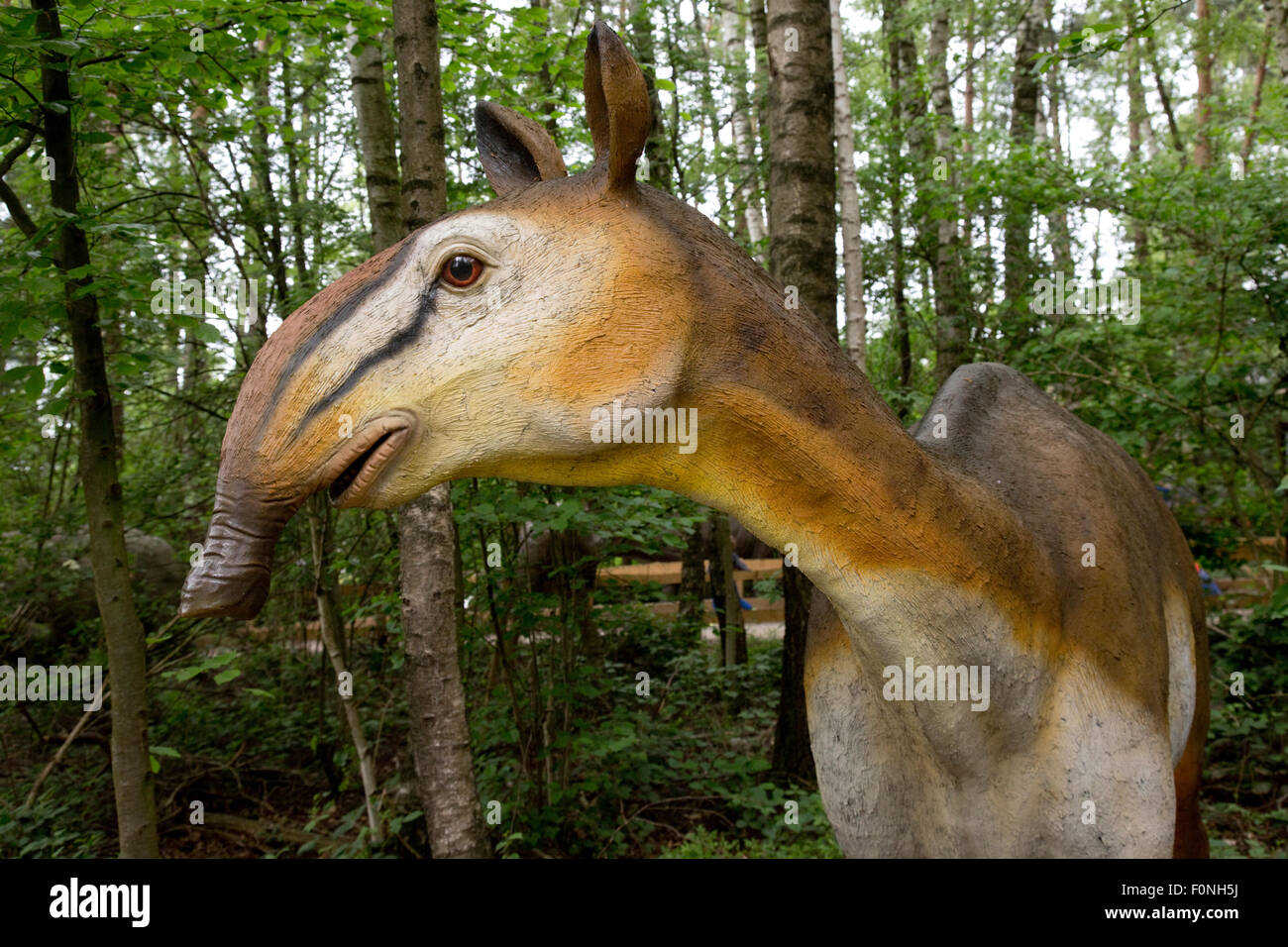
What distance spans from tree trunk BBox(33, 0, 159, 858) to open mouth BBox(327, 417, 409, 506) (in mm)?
2110

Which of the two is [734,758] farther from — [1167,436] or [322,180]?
[322,180]

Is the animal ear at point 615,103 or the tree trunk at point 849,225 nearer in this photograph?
the animal ear at point 615,103

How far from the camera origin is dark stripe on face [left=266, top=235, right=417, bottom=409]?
5.16 feet

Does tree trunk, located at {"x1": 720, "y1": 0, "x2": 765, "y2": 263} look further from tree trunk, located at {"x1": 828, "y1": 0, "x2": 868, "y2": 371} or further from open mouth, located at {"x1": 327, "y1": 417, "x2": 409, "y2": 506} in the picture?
open mouth, located at {"x1": 327, "y1": 417, "x2": 409, "y2": 506}

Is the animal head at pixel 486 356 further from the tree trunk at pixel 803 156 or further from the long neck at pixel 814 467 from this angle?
the tree trunk at pixel 803 156

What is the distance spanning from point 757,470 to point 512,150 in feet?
2.80

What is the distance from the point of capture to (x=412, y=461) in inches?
65.6

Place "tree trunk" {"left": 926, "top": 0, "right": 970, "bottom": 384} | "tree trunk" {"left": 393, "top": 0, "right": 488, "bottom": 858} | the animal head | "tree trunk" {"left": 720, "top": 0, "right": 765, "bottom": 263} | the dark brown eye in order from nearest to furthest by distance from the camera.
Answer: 1. the animal head
2. the dark brown eye
3. "tree trunk" {"left": 393, "top": 0, "right": 488, "bottom": 858}
4. "tree trunk" {"left": 926, "top": 0, "right": 970, "bottom": 384}
5. "tree trunk" {"left": 720, "top": 0, "right": 765, "bottom": 263}

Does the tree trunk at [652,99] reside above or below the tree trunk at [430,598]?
above

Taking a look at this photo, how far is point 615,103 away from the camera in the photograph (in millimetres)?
1597

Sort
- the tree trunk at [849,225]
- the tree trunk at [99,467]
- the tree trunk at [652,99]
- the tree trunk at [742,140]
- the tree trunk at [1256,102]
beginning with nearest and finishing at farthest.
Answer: the tree trunk at [99,467], the tree trunk at [849,225], the tree trunk at [652,99], the tree trunk at [742,140], the tree trunk at [1256,102]

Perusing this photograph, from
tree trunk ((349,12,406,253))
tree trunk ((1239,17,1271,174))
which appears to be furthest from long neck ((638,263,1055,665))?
tree trunk ((1239,17,1271,174))

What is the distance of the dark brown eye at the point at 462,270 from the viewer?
168 cm

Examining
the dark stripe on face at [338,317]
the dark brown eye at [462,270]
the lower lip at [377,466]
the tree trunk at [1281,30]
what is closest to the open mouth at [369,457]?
the lower lip at [377,466]
